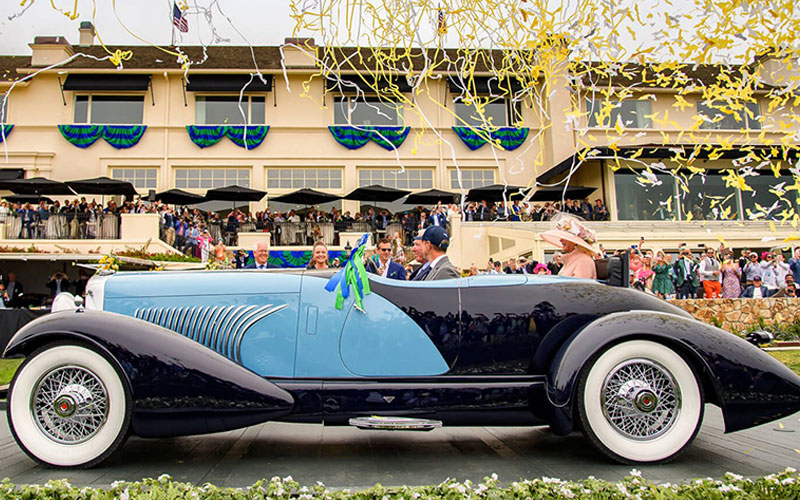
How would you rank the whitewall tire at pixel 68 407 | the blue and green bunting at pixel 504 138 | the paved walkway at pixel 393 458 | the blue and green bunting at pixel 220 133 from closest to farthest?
1. the paved walkway at pixel 393 458
2. the whitewall tire at pixel 68 407
3. the blue and green bunting at pixel 220 133
4. the blue and green bunting at pixel 504 138

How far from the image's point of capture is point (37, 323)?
11.5ft

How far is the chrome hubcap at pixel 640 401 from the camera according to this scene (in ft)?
11.3

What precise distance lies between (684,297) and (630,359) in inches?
451

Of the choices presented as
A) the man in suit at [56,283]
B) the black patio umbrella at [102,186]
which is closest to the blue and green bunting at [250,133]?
the black patio umbrella at [102,186]

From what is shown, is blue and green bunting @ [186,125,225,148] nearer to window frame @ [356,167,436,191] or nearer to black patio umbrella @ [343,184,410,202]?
window frame @ [356,167,436,191]

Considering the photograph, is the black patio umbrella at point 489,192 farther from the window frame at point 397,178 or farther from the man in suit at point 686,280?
the man in suit at point 686,280

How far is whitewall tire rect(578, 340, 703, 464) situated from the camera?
3408 mm

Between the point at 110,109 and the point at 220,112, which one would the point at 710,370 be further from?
the point at 110,109

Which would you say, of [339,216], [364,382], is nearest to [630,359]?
[364,382]

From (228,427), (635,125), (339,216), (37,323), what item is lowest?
(228,427)

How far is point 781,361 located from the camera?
734cm

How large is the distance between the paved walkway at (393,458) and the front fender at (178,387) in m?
0.30

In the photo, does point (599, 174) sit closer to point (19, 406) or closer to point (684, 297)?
point (684, 297)

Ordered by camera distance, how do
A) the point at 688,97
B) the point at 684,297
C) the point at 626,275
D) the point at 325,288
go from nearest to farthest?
1. the point at 325,288
2. the point at 626,275
3. the point at 684,297
4. the point at 688,97
